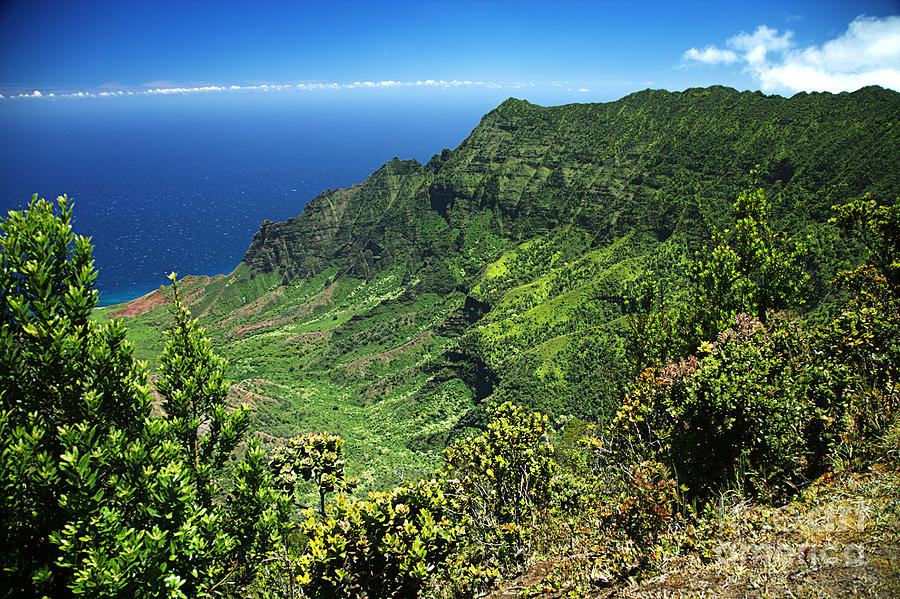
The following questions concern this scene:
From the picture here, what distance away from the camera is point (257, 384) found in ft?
269

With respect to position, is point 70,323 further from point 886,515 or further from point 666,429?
point 886,515

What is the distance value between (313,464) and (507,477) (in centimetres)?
481

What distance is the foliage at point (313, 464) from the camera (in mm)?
9891

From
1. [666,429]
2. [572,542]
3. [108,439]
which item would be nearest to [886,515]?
[666,429]

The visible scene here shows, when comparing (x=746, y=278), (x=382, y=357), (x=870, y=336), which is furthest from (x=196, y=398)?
(x=382, y=357)

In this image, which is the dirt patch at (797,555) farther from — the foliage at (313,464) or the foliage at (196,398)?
the foliage at (196,398)

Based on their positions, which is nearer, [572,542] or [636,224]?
[572,542]

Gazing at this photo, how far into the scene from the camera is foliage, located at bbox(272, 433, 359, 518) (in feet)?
32.4

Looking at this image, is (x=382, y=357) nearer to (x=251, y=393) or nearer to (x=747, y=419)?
(x=251, y=393)

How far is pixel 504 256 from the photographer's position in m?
108

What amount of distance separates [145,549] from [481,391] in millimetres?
70599

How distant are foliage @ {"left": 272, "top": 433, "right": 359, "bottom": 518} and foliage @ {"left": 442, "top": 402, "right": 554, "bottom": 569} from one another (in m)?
2.82

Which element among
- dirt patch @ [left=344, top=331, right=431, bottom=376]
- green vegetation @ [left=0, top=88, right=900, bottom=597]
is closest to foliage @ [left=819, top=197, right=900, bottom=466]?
green vegetation @ [left=0, top=88, right=900, bottom=597]

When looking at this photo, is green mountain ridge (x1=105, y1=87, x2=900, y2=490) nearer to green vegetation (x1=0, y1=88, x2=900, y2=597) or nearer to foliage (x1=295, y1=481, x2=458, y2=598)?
green vegetation (x1=0, y1=88, x2=900, y2=597)
